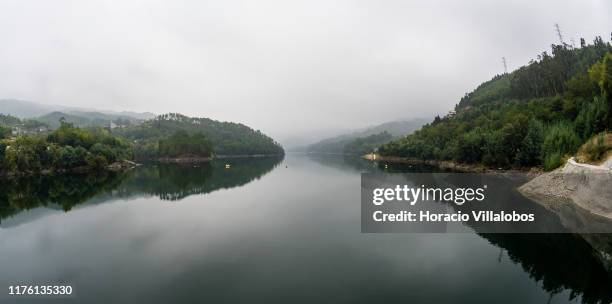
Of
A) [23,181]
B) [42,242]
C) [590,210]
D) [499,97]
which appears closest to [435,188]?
[590,210]

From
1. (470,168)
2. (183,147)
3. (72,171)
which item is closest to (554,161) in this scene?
Result: (470,168)

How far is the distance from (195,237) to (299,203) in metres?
16.4

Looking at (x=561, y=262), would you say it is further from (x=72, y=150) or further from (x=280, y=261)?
(x=72, y=150)

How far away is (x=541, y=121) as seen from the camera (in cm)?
5544

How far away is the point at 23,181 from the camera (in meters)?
58.0

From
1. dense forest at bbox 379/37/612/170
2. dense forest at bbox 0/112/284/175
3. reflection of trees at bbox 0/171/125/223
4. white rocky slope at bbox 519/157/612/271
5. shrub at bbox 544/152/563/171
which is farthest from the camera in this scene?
dense forest at bbox 0/112/284/175

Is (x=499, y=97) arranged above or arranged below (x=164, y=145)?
above

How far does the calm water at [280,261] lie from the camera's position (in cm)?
1374

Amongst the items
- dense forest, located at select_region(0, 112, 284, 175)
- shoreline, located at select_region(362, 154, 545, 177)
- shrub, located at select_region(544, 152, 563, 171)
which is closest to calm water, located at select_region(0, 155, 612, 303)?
shrub, located at select_region(544, 152, 563, 171)

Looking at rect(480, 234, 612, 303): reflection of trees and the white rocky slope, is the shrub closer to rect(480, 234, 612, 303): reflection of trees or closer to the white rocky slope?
the white rocky slope

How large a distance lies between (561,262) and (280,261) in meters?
14.2

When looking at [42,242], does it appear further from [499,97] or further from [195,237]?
[499,97]

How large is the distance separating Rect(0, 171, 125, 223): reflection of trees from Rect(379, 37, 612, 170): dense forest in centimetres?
5896

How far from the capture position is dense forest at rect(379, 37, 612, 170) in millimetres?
41844
